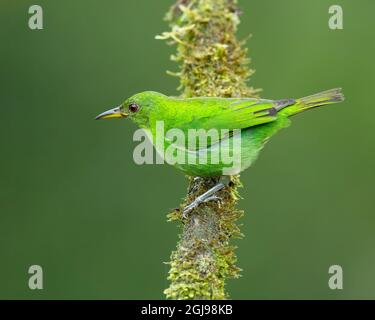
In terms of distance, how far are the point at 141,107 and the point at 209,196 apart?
2.95 feet

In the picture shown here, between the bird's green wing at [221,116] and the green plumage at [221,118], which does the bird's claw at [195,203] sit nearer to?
the green plumage at [221,118]

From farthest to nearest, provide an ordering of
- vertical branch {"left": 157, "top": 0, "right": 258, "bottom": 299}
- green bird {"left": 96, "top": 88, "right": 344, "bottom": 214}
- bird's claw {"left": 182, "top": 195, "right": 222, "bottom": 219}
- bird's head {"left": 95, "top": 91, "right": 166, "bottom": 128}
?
bird's head {"left": 95, "top": 91, "right": 166, "bottom": 128} → green bird {"left": 96, "top": 88, "right": 344, "bottom": 214} → bird's claw {"left": 182, "top": 195, "right": 222, "bottom": 219} → vertical branch {"left": 157, "top": 0, "right": 258, "bottom": 299}

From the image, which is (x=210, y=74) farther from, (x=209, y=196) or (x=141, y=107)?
(x=209, y=196)

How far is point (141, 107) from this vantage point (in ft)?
14.7

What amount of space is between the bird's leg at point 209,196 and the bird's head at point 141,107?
76 centimetres

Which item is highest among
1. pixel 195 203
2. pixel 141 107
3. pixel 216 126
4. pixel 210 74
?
pixel 210 74

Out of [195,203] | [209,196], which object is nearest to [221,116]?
[209,196]

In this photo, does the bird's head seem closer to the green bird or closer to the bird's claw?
the green bird

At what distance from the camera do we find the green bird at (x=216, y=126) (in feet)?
13.9

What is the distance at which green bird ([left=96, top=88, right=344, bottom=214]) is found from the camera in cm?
424

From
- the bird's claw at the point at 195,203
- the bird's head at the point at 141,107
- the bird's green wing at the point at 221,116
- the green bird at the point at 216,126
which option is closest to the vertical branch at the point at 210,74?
the bird's claw at the point at 195,203

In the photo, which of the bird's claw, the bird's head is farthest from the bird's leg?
the bird's head
